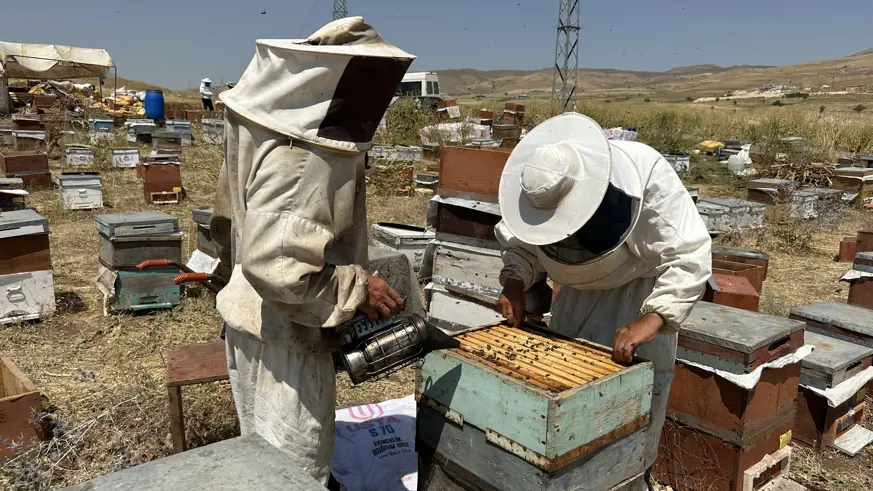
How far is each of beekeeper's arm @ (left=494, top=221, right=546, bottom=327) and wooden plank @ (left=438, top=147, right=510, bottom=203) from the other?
1663 mm

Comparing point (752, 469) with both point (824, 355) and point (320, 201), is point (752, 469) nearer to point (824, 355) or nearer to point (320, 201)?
point (824, 355)

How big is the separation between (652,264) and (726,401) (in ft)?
3.48

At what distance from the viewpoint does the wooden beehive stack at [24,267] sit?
470 centimetres

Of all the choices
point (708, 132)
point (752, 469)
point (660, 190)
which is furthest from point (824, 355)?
point (708, 132)

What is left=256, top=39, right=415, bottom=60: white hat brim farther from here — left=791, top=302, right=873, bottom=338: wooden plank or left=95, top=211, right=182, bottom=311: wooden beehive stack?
Result: left=95, top=211, right=182, bottom=311: wooden beehive stack

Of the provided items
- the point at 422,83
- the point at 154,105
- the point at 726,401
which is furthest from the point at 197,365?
the point at 422,83

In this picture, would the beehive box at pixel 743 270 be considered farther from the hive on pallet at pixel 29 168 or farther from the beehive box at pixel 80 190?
the hive on pallet at pixel 29 168

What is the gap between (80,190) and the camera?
9.09m

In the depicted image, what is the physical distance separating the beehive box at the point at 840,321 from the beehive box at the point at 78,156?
40.1 ft

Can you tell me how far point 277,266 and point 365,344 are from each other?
40 centimetres

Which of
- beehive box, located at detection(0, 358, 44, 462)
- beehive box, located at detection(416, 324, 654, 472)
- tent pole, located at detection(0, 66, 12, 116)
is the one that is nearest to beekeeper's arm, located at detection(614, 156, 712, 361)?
beehive box, located at detection(416, 324, 654, 472)

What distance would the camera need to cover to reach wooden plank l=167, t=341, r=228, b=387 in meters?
A: 2.81

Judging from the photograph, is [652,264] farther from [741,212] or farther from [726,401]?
[741,212]

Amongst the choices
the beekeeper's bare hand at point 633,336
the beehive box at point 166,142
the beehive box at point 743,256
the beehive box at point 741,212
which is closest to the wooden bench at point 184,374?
the beekeeper's bare hand at point 633,336
